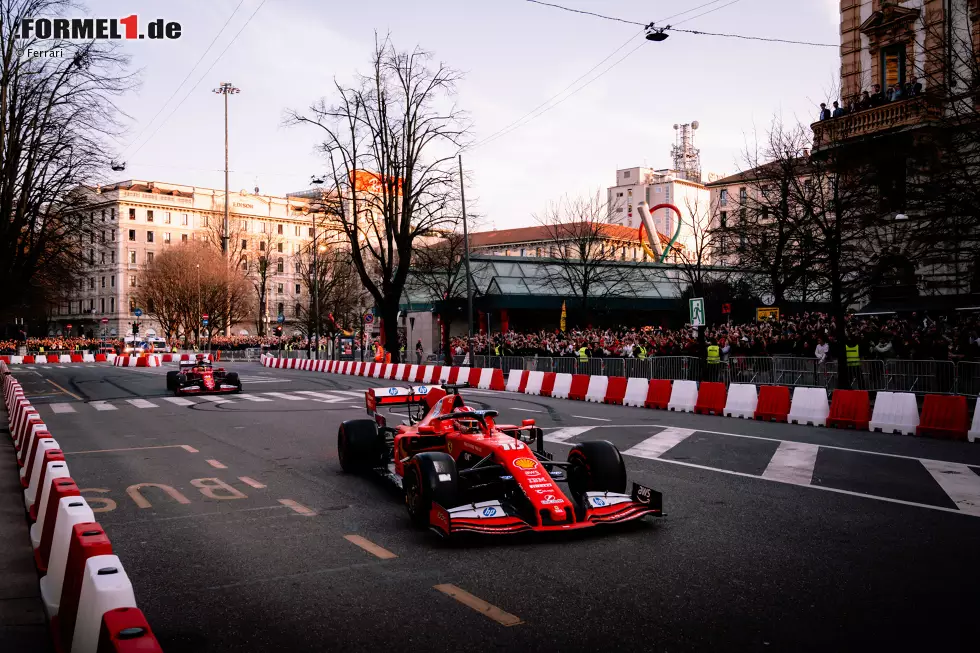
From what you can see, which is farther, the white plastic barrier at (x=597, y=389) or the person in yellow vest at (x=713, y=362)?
the white plastic barrier at (x=597, y=389)

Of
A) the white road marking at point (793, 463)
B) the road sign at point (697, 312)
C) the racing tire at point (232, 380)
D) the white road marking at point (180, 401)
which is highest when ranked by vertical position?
the road sign at point (697, 312)

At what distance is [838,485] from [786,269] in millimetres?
15347

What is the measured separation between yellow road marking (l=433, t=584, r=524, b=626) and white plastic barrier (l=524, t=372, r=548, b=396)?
68.2ft

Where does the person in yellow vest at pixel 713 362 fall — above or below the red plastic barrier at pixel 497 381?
above

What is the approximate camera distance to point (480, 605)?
604 cm

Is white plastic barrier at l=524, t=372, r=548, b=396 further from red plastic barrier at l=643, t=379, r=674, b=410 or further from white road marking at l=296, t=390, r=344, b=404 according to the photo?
white road marking at l=296, t=390, r=344, b=404

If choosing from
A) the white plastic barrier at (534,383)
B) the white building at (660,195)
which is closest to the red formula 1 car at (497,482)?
the white plastic barrier at (534,383)

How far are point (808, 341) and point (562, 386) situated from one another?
7.16 m

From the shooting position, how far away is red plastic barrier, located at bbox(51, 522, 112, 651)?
479 centimetres

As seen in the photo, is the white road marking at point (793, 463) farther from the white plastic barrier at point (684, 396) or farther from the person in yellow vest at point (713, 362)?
the person in yellow vest at point (713, 362)

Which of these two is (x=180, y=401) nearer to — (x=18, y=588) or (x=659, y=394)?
(x=659, y=394)

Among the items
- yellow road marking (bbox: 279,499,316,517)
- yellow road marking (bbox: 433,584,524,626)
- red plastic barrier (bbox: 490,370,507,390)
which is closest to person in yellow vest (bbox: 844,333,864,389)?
red plastic barrier (bbox: 490,370,507,390)

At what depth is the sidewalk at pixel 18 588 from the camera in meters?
5.50

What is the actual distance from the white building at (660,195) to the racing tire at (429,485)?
104 metres
